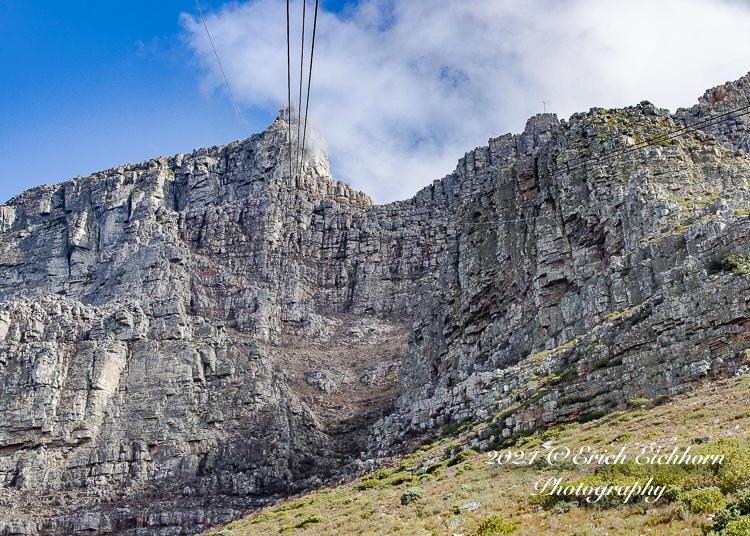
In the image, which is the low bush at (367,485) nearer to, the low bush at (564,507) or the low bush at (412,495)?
the low bush at (412,495)

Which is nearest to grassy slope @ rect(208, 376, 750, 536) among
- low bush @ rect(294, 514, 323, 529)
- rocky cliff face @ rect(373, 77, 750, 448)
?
low bush @ rect(294, 514, 323, 529)

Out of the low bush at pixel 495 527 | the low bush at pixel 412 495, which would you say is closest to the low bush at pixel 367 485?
the low bush at pixel 412 495

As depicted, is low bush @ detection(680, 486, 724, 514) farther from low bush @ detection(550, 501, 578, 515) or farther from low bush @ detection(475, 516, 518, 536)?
low bush @ detection(475, 516, 518, 536)

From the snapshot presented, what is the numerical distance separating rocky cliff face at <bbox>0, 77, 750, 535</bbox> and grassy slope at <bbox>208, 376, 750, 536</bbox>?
320 cm

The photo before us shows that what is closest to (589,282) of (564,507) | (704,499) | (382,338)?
(564,507)

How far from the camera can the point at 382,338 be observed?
302 ft

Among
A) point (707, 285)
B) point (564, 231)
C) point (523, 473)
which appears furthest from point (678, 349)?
point (564, 231)

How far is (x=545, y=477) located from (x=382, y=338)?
7147cm

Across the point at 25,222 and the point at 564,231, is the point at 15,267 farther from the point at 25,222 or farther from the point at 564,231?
the point at 564,231

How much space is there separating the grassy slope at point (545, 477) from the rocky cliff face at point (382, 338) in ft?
10.5

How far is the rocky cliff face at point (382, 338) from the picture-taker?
32844 millimetres

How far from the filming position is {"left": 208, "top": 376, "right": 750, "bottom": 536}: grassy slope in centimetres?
1534

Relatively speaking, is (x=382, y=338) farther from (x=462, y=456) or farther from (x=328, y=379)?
(x=462, y=456)

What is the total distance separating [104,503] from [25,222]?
295 ft
